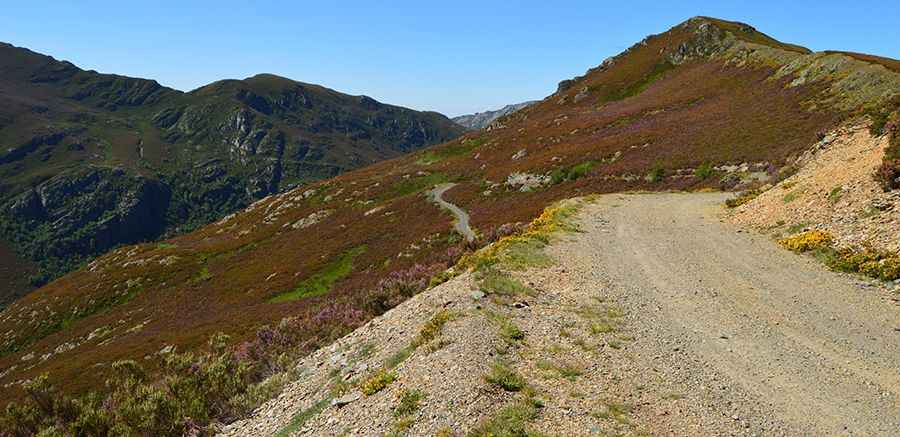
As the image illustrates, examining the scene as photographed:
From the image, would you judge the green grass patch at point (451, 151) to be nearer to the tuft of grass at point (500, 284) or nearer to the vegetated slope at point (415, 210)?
the vegetated slope at point (415, 210)

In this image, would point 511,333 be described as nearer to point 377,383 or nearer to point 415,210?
point 377,383

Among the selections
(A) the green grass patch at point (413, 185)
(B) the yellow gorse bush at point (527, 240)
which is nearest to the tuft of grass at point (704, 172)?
(B) the yellow gorse bush at point (527, 240)

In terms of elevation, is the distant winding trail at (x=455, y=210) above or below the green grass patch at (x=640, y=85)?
below

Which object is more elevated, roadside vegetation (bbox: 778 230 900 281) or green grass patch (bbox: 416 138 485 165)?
green grass patch (bbox: 416 138 485 165)

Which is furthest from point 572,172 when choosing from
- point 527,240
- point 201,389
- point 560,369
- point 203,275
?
point 203,275

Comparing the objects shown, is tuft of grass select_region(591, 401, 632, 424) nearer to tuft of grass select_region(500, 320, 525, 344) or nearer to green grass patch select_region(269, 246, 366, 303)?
tuft of grass select_region(500, 320, 525, 344)

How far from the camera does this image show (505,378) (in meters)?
11.0

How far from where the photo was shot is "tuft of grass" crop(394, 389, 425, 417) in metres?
10.5

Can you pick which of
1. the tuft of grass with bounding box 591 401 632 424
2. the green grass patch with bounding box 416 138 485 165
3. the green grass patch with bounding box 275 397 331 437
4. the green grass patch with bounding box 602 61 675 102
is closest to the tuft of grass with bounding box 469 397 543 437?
the tuft of grass with bounding box 591 401 632 424

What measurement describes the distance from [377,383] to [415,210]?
172 feet

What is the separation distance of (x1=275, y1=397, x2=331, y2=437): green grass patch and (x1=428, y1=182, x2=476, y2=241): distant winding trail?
2018 cm

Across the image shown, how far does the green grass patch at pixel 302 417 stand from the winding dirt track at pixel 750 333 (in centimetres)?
778

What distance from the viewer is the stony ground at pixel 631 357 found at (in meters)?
9.73

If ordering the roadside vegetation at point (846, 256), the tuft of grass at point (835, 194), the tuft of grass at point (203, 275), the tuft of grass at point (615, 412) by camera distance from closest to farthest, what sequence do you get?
the tuft of grass at point (615, 412), the roadside vegetation at point (846, 256), the tuft of grass at point (835, 194), the tuft of grass at point (203, 275)
